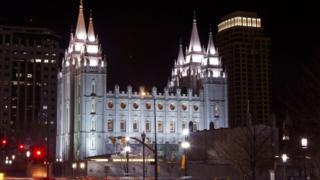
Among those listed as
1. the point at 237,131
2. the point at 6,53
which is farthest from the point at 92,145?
the point at 6,53

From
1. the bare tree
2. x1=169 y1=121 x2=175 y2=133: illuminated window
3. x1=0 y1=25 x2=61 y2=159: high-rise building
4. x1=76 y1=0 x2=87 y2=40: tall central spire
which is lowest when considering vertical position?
the bare tree

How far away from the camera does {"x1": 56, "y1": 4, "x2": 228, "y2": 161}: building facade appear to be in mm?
136000

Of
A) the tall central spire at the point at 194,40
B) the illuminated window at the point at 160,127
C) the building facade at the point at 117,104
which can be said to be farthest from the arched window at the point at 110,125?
the tall central spire at the point at 194,40

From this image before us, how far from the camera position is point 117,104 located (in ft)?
463

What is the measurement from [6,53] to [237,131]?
122470mm

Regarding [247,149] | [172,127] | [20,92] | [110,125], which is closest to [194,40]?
[172,127]

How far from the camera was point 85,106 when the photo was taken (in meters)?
136

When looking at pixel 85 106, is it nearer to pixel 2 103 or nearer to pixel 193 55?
pixel 193 55

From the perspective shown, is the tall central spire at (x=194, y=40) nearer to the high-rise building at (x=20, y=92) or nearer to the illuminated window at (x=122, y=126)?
the illuminated window at (x=122, y=126)

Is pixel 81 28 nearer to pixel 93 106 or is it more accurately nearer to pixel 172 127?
pixel 93 106

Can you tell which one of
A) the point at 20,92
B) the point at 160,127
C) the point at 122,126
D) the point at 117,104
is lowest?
the point at 160,127

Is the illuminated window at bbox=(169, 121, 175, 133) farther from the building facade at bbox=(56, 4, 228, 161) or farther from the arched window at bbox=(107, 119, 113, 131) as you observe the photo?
the arched window at bbox=(107, 119, 113, 131)

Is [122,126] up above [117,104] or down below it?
below

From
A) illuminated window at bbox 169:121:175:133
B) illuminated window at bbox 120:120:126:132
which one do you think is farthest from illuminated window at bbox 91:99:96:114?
illuminated window at bbox 169:121:175:133
